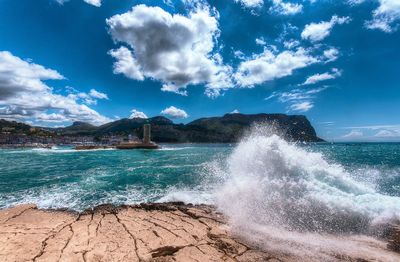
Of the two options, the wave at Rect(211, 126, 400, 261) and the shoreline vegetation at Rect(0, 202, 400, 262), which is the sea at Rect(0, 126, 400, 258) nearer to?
the wave at Rect(211, 126, 400, 261)

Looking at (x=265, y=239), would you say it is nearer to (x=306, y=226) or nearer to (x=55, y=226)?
(x=306, y=226)

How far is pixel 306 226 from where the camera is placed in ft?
28.8

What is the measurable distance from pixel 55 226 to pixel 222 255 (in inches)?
217

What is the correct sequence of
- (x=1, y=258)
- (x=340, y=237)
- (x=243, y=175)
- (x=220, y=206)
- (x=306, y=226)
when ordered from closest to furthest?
(x=1, y=258), (x=340, y=237), (x=306, y=226), (x=220, y=206), (x=243, y=175)

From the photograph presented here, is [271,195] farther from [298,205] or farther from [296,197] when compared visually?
[298,205]

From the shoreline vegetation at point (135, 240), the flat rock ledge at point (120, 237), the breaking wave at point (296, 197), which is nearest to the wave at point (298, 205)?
the breaking wave at point (296, 197)

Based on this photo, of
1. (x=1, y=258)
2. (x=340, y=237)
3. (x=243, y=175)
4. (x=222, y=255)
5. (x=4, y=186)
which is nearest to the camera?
(x=1, y=258)

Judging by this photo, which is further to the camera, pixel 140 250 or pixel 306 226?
pixel 306 226

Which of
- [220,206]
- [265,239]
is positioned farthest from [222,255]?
[220,206]

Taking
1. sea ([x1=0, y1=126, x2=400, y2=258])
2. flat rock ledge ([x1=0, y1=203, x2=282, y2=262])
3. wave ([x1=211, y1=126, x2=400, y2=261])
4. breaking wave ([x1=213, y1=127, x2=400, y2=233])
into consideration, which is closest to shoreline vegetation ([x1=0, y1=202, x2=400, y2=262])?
flat rock ledge ([x1=0, y1=203, x2=282, y2=262])

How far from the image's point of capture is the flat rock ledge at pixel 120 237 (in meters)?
6.16

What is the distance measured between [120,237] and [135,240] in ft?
1.66

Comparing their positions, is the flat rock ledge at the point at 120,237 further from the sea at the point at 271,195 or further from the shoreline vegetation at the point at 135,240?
the sea at the point at 271,195

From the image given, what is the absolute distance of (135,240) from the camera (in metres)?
7.02
